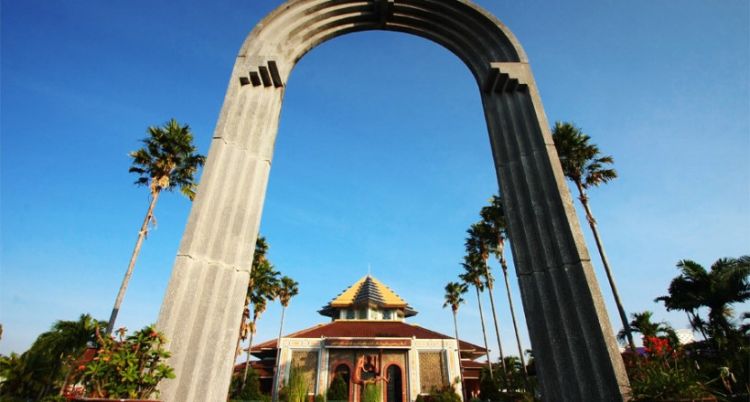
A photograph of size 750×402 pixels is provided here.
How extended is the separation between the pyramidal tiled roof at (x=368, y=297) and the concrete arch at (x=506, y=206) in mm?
32094

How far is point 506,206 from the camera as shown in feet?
14.0

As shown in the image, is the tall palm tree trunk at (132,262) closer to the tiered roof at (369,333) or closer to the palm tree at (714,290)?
the tiered roof at (369,333)

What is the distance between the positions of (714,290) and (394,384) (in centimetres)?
2237

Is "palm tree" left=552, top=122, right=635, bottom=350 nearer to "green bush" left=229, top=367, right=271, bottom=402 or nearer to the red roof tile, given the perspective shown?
the red roof tile

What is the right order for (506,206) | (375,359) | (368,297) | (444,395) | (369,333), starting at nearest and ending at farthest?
(506,206) < (444,395) < (375,359) < (369,333) < (368,297)

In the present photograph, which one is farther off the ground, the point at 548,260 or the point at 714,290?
the point at 714,290

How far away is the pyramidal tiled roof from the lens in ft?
115

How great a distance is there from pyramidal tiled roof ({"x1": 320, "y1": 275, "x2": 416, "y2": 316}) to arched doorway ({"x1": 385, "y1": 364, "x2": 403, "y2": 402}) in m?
7.61

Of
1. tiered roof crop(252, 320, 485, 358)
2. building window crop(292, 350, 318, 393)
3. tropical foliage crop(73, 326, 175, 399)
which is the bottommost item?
tropical foliage crop(73, 326, 175, 399)

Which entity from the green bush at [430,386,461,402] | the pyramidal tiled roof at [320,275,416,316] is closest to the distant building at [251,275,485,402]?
the green bush at [430,386,461,402]

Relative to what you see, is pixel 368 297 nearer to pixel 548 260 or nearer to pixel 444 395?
pixel 444 395

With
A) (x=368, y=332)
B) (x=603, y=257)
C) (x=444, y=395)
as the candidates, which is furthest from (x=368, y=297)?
(x=603, y=257)

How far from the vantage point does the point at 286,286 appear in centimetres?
3891

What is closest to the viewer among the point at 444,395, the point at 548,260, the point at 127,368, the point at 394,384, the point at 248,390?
the point at 127,368
